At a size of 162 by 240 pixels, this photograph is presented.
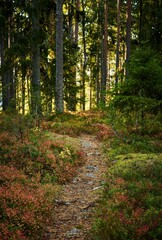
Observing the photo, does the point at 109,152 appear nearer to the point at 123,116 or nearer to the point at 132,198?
the point at 123,116

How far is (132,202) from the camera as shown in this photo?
22.0 ft

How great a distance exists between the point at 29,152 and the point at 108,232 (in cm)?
489

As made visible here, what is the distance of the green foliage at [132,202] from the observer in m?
5.47

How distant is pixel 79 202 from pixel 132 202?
171 cm

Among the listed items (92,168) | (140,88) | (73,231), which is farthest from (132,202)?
(140,88)

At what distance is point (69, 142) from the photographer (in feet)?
40.9

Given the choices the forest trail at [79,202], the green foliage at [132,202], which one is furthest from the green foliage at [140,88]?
the green foliage at [132,202]

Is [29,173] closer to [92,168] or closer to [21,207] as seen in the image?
[21,207]

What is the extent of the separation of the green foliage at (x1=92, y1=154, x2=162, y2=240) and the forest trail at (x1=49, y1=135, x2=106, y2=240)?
1.23 ft

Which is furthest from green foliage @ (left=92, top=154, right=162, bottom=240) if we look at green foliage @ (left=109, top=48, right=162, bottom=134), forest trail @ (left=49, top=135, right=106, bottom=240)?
green foliage @ (left=109, top=48, right=162, bottom=134)

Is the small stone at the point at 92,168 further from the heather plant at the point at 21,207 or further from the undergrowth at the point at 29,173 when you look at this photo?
the heather plant at the point at 21,207

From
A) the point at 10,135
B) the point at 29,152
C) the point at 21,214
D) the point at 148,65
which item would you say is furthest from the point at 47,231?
the point at 148,65

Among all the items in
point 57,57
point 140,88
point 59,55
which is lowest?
point 140,88

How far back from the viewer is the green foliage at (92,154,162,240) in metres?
5.47
